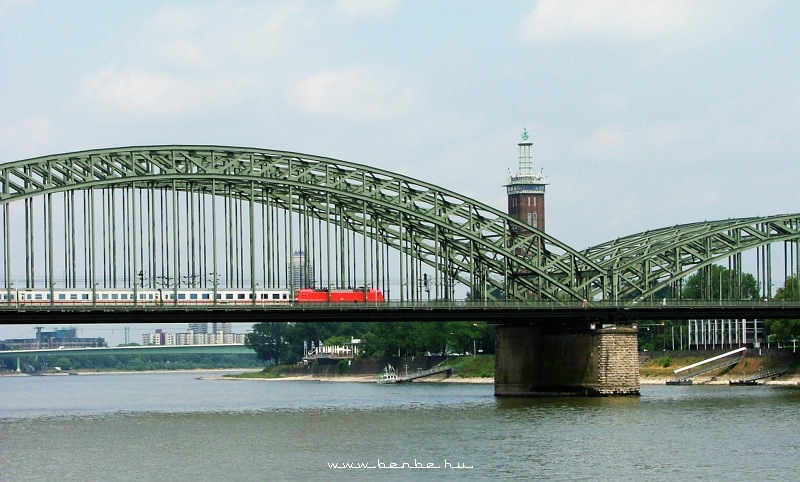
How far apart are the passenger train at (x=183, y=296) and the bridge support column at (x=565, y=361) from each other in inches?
460

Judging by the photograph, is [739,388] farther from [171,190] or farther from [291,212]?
[171,190]

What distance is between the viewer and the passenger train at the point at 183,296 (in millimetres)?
106125

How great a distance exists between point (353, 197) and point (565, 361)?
66.7 feet

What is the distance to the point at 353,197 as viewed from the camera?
359ft

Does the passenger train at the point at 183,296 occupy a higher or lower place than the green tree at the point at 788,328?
higher

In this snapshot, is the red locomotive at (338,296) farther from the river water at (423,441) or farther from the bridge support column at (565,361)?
the bridge support column at (565,361)

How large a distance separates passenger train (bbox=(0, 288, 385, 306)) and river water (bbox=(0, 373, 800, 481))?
7252 mm

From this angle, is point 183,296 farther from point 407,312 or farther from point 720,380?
point 720,380

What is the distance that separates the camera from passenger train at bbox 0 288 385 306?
106 meters

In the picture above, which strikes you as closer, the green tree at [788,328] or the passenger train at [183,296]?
the passenger train at [183,296]

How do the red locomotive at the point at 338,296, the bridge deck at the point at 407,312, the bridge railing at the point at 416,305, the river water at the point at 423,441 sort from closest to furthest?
the river water at the point at 423,441 < the bridge deck at the point at 407,312 < the bridge railing at the point at 416,305 < the red locomotive at the point at 338,296

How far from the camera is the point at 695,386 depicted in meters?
146

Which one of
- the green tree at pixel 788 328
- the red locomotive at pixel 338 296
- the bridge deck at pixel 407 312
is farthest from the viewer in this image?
the green tree at pixel 788 328

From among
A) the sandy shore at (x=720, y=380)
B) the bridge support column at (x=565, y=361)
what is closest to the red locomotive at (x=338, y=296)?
the bridge support column at (x=565, y=361)
